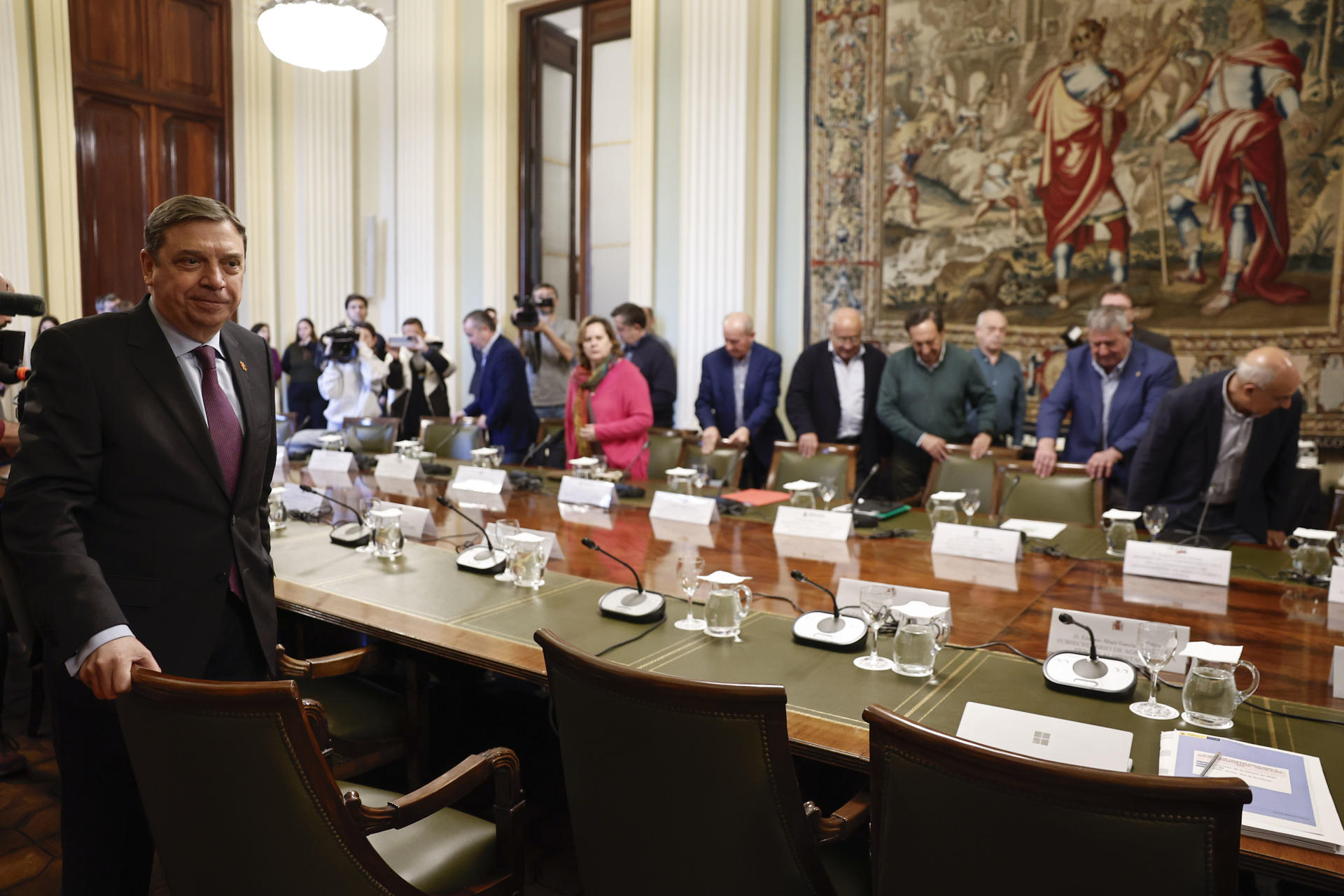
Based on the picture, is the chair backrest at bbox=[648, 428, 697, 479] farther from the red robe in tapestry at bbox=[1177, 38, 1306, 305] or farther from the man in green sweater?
the red robe in tapestry at bbox=[1177, 38, 1306, 305]

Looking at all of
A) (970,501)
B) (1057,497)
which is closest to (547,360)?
(1057,497)

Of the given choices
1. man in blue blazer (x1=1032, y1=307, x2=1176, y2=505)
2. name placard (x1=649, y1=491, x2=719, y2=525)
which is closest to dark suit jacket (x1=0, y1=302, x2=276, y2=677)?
name placard (x1=649, y1=491, x2=719, y2=525)

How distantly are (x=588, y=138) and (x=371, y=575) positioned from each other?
260 inches

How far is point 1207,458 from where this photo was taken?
3695 mm

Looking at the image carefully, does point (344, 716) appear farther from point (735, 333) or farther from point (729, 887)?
point (735, 333)

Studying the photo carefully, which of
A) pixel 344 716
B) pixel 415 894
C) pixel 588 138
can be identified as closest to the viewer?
pixel 415 894

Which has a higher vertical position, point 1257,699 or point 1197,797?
point 1197,797

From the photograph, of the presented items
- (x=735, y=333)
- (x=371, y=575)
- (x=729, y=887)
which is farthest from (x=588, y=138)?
(x=729, y=887)

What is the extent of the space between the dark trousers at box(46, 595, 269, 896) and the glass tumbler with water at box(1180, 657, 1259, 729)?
2.01 m

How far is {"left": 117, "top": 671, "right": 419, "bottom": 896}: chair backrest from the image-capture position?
138 cm

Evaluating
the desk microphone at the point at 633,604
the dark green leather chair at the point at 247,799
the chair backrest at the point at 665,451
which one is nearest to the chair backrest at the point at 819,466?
the chair backrest at the point at 665,451

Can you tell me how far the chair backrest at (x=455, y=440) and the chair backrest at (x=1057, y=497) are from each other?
312 centimetres

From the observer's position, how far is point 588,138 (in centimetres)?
866

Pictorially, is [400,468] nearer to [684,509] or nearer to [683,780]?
[684,509]
